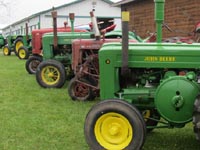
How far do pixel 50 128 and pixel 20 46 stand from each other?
1664 cm

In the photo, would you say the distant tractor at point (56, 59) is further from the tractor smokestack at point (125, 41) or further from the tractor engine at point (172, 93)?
the tractor smokestack at point (125, 41)


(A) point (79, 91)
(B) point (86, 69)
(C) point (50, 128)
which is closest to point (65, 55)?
(A) point (79, 91)

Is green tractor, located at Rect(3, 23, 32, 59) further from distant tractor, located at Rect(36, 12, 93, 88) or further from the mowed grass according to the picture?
the mowed grass

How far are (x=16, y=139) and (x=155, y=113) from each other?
1.62 meters

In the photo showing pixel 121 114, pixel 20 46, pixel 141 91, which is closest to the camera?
pixel 121 114

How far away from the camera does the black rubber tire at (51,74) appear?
8.96m

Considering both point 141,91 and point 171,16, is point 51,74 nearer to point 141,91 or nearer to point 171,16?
point 141,91

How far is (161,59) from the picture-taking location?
4262 millimetres

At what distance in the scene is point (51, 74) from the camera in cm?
909

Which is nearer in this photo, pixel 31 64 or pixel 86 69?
pixel 86 69

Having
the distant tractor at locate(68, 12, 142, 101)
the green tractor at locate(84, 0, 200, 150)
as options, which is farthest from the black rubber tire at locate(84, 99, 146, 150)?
the distant tractor at locate(68, 12, 142, 101)

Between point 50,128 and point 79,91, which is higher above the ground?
point 79,91

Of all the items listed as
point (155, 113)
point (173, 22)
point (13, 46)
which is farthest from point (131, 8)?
point (155, 113)

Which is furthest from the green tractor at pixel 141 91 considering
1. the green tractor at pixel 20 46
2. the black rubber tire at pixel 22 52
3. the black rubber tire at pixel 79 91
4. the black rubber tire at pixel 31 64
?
Answer: the black rubber tire at pixel 22 52
